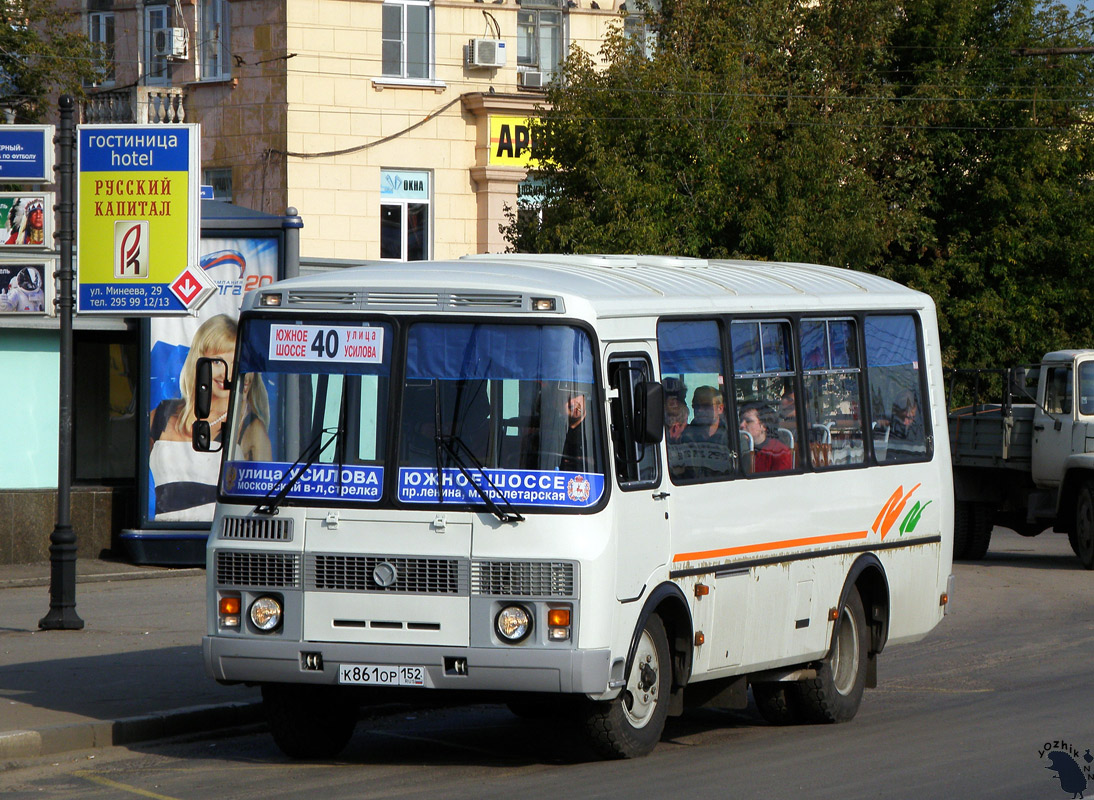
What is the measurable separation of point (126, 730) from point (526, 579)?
→ 2.95 m

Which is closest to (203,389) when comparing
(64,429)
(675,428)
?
(675,428)

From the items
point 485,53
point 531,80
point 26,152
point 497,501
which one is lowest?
point 497,501

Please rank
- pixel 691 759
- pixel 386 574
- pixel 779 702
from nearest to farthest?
pixel 386 574
pixel 691 759
pixel 779 702

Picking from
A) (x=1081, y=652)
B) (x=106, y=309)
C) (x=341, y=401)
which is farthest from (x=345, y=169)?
(x=341, y=401)

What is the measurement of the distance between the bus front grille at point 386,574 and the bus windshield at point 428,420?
0.31 meters

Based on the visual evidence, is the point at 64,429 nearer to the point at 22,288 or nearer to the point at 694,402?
the point at 22,288

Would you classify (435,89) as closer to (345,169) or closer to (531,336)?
(345,169)

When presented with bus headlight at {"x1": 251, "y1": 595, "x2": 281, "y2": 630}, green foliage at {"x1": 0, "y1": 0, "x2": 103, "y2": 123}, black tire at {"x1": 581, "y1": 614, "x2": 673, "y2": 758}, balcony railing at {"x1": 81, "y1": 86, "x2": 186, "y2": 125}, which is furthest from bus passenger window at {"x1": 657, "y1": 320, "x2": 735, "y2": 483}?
green foliage at {"x1": 0, "y1": 0, "x2": 103, "y2": 123}

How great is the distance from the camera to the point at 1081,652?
1450 centimetres

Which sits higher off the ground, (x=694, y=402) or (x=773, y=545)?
(x=694, y=402)

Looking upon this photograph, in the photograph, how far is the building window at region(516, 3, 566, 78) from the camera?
109 feet

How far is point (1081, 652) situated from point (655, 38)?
15.6 meters

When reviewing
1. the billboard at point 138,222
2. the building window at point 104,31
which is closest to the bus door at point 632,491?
the billboard at point 138,222

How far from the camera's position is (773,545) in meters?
10.4
